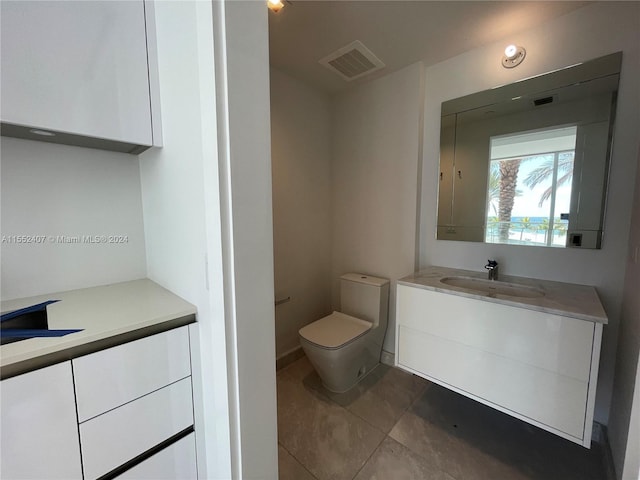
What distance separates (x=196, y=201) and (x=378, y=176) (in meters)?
1.57

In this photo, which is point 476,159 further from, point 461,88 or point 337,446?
point 337,446

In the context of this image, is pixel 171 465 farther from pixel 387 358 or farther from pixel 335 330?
pixel 387 358

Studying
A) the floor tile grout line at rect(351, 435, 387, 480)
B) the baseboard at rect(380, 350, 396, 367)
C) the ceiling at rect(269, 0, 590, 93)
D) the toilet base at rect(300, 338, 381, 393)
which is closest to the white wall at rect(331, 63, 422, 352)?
the baseboard at rect(380, 350, 396, 367)

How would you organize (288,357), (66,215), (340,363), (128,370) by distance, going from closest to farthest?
(128,370) < (66,215) < (340,363) < (288,357)

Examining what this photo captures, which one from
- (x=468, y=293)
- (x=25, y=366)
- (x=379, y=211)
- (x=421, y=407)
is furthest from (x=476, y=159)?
(x=25, y=366)

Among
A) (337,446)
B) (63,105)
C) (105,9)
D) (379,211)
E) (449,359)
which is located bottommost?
(337,446)

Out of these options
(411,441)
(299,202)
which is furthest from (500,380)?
(299,202)

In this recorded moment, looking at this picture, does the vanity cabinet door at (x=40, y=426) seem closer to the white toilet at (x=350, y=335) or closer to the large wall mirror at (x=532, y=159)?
the white toilet at (x=350, y=335)

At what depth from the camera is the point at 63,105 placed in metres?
0.85

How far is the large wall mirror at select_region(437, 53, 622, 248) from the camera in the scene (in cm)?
133

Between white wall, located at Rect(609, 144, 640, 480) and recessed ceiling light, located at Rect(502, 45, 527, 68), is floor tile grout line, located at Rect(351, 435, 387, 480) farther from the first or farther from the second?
recessed ceiling light, located at Rect(502, 45, 527, 68)

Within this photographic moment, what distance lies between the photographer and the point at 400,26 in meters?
1.44

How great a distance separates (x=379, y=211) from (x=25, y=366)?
1.99 metres

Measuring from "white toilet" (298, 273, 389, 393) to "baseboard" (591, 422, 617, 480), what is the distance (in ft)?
4.01
